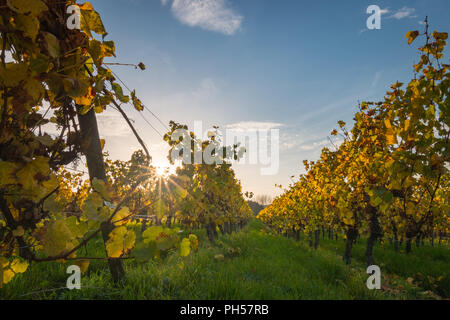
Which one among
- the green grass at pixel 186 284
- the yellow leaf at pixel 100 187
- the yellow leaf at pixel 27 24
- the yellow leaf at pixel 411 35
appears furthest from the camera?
the green grass at pixel 186 284

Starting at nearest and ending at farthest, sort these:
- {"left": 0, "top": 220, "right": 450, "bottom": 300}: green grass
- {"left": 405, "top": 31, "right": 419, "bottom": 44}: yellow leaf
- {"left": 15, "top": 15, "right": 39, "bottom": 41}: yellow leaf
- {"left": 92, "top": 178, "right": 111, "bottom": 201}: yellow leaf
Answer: {"left": 15, "top": 15, "right": 39, "bottom": 41}: yellow leaf < {"left": 92, "top": 178, "right": 111, "bottom": 201}: yellow leaf < {"left": 405, "top": 31, "right": 419, "bottom": 44}: yellow leaf < {"left": 0, "top": 220, "right": 450, "bottom": 300}: green grass

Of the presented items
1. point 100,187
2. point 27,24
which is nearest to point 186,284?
point 100,187

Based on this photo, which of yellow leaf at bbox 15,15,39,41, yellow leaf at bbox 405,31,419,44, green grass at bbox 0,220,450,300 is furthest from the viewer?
green grass at bbox 0,220,450,300

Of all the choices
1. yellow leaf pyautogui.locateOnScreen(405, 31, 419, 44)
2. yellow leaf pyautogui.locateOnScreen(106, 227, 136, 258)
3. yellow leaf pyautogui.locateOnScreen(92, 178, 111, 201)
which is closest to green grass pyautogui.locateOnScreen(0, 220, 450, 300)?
yellow leaf pyautogui.locateOnScreen(106, 227, 136, 258)

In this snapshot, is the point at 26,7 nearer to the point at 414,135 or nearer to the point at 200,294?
the point at 414,135

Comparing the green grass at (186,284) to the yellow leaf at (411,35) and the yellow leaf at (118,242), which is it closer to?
the yellow leaf at (118,242)

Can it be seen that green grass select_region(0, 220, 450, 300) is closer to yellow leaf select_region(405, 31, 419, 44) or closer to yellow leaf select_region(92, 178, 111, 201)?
yellow leaf select_region(92, 178, 111, 201)

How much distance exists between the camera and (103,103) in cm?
142

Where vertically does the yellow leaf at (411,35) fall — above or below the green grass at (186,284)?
above

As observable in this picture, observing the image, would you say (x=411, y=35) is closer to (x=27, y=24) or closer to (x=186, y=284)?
(x=27, y=24)

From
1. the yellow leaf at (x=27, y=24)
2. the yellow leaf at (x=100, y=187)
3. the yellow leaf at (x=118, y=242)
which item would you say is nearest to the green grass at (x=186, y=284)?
the yellow leaf at (x=118, y=242)

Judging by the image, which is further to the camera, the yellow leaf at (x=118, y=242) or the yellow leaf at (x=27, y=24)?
the yellow leaf at (x=118, y=242)
